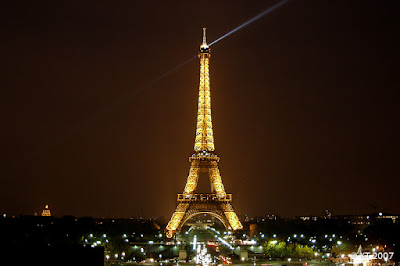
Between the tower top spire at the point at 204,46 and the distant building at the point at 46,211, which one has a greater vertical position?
the tower top spire at the point at 204,46

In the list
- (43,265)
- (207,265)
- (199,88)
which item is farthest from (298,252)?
(43,265)

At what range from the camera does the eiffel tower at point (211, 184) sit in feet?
237

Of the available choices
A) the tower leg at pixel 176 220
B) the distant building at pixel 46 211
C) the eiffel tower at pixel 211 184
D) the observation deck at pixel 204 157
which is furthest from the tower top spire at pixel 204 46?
the distant building at pixel 46 211

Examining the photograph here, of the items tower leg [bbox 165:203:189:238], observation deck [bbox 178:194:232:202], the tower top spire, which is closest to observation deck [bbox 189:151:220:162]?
observation deck [bbox 178:194:232:202]

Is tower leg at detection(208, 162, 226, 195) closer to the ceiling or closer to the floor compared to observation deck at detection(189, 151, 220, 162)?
closer to the floor

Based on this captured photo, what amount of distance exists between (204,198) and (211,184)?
1.99 meters

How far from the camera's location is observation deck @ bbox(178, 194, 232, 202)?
72125mm

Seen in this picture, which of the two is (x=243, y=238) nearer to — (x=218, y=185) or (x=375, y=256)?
(x=218, y=185)

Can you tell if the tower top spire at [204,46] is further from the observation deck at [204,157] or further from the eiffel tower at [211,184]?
the observation deck at [204,157]

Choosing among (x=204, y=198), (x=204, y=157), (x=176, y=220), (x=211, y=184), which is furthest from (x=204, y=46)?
(x=176, y=220)

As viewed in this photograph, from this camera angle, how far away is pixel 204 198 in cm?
7269

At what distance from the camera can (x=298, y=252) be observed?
57625 mm

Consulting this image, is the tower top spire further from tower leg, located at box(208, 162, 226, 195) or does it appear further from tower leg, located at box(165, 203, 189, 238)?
tower leg, located at box(165, 203, 189, 238)

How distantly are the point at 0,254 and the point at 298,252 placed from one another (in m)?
32.5
